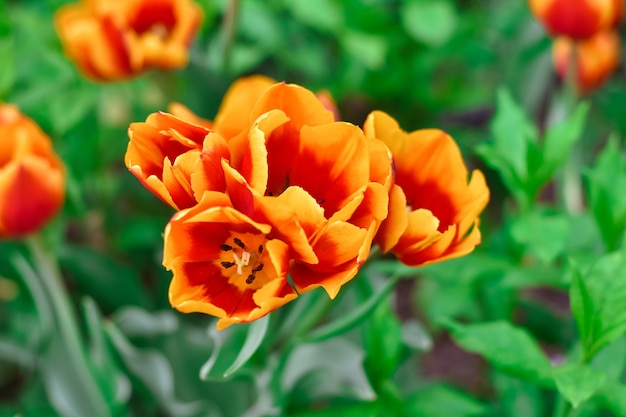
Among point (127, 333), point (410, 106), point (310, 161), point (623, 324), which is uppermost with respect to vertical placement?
point (310, 161)

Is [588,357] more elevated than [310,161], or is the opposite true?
[310,161]

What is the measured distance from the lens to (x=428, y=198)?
641 mm

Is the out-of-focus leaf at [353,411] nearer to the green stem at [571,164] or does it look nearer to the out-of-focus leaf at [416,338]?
the out-of-focus leaf at [416,338]

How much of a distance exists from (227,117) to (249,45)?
710mm

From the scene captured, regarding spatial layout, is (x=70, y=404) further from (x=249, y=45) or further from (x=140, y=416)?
(x=249, y=45)

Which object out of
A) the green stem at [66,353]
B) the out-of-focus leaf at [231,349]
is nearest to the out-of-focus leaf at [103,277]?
the green stem at [66,353]

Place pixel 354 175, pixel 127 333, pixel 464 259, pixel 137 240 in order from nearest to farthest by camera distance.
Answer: pixel 354 175
pixel 464 259
pixel 127 333
pixel 137 240

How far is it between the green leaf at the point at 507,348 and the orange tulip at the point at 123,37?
17.7 inches

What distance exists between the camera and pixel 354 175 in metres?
0.56

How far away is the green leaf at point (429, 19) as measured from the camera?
1123mm

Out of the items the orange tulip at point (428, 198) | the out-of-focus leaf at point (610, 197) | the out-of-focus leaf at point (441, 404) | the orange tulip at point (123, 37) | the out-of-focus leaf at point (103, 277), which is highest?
the orange tulip at point (428, 198)

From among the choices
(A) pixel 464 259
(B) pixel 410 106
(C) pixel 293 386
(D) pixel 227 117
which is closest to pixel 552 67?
(B) pixel 410 106

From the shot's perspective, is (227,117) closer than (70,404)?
Yes

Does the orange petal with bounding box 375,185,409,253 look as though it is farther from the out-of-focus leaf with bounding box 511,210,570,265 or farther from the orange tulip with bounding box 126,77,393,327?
the out-of-focus leaf with bounding box 511,210,570,265
